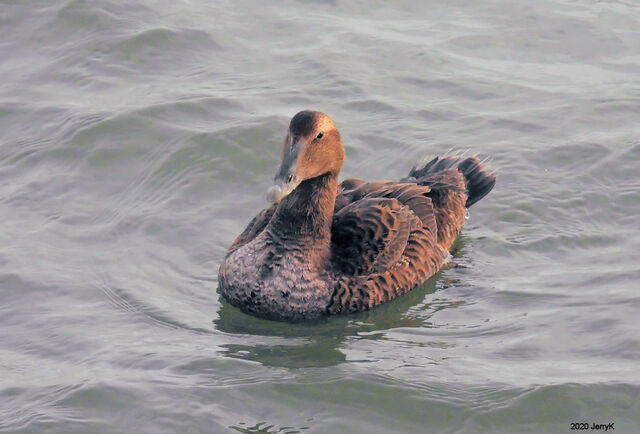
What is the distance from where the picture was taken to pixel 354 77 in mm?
12609

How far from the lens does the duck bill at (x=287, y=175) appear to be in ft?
24.8

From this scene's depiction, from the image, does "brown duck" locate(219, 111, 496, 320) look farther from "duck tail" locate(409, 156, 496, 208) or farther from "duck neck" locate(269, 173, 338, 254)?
"duck tail" locate(409, 156, 496, 208)

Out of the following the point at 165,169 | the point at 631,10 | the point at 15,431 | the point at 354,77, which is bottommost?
the point at 15,431

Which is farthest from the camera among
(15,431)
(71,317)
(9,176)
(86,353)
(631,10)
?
(631,10)

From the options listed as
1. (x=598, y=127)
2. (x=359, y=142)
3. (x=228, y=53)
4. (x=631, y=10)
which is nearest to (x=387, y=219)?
(x=359, y=142)

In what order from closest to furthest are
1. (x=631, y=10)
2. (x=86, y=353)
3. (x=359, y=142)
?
(x=86, y=353) → (x=359, y=142) → (x=631, y=10)

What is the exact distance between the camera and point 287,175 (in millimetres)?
7836

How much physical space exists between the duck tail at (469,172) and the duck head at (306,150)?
186 centimetres

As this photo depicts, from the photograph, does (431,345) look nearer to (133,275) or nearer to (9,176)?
(133,275)

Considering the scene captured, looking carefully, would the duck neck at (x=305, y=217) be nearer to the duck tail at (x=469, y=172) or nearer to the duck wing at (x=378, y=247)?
the duck wing at (x=378, y=247)

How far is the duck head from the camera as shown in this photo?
7867 mm

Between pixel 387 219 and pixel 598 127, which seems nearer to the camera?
pixel 387 219

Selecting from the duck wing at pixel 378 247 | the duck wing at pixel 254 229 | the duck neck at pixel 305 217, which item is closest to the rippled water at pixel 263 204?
the duck wing at pixel 378 247

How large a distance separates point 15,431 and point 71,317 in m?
1.65
